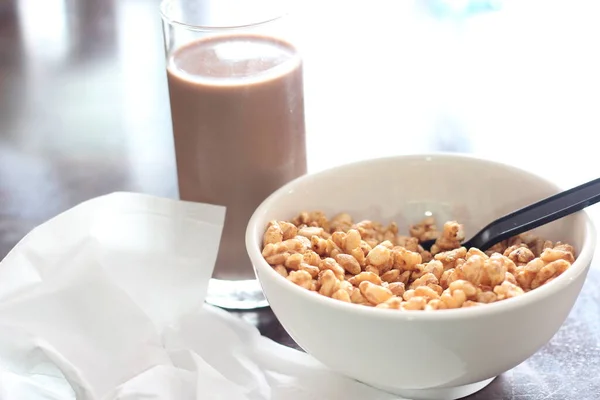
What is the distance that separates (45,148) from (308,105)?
366mm

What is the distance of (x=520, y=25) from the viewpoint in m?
1.55

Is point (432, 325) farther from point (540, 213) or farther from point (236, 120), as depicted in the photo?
point (236, 120)

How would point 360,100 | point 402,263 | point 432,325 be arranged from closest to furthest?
point 432,325
point 402,263
point 360,100

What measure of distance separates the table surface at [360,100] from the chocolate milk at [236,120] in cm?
9

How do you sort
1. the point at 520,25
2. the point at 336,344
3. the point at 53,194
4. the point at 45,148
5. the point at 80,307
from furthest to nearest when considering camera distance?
the point at 520,25 < the point at 45,148 < the point at 53,194 < the point at 80,307 < the point at 336,344

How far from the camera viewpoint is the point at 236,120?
0.89 m

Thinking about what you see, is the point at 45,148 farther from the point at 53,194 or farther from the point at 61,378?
the point at 61,378

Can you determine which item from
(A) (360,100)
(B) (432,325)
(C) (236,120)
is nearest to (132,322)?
(C) (236,120)

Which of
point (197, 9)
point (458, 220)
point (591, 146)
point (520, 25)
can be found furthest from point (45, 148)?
point (520, 25)

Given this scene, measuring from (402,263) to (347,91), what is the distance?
590 mm

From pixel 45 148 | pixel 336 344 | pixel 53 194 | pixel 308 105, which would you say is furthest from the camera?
pixel 308 105

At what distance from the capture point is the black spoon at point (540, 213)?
0.81 meters

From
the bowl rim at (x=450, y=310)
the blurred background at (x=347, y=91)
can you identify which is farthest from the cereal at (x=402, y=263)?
the blurred background at (x=347, y=91)

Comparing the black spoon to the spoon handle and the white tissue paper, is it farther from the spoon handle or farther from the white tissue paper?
the white tissue paper
